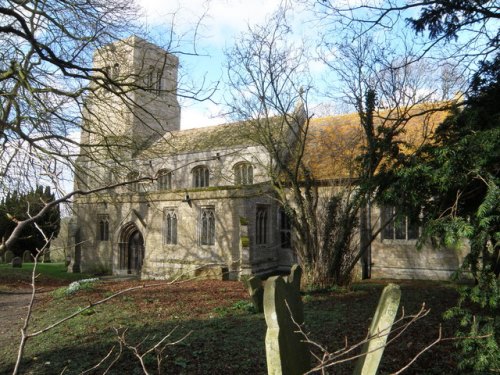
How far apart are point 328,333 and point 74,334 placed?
4.91 m

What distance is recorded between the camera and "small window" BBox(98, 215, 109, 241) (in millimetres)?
24922

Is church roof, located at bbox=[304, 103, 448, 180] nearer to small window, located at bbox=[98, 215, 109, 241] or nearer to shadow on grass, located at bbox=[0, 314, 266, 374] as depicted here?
shadow on grass, located at bbox=[0, 314, 266, 374]

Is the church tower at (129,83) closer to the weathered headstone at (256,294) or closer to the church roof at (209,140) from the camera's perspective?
the weathered headstone at (256,294)

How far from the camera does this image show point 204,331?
7.46 meters

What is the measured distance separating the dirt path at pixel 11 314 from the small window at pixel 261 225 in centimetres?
987

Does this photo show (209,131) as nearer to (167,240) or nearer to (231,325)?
(167,240)

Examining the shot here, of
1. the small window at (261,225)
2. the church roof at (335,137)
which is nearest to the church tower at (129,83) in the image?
the church roof at (335,137)

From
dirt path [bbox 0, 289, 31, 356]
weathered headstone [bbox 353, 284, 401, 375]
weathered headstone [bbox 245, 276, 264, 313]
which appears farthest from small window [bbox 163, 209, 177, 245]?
weathered headstone [bbox 353, 284, 401, 375]

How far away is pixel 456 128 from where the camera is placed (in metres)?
6.57

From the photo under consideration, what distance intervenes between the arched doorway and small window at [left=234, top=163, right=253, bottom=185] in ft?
22.2

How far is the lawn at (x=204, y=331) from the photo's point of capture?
5.82 metres

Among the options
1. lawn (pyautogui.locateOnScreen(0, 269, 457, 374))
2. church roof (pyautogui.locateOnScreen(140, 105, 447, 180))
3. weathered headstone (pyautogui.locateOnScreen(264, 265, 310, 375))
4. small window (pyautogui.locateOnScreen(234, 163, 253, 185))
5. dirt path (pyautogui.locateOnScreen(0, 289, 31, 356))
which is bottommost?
dirt path (pyautogui.locateOnScreen(0, 289, 31, 356))

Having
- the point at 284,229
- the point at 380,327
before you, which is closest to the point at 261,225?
the point at 284,229

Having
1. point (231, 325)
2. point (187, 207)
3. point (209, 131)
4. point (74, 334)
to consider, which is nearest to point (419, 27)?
point (231, 325)
